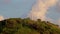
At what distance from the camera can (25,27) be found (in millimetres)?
97250

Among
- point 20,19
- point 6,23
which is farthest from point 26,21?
point 6,23

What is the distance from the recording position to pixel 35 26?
97.6 meters

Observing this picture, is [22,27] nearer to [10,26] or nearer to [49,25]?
[10,26]

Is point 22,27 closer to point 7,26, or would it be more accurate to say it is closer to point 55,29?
point 7,26

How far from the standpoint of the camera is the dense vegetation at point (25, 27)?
93.6m

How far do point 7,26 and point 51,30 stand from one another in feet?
60.3

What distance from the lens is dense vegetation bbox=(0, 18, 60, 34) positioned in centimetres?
9356

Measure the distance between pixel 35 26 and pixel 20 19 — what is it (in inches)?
307

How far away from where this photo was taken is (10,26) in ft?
311

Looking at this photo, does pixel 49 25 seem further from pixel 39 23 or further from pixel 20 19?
pixel 20 19

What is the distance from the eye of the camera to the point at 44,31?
96812mm

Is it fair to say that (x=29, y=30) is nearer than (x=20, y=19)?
Yes

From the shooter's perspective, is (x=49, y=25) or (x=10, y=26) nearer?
(x=10, y=26)

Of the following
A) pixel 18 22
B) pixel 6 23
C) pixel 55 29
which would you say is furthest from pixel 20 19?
pixel 55 29
